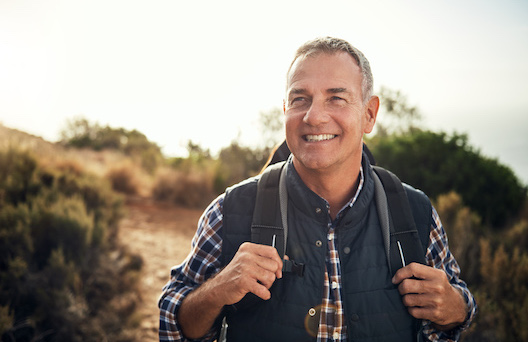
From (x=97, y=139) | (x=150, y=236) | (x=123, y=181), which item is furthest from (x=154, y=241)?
(x=97, y=139)

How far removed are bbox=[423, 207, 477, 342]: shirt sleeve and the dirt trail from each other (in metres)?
3.18

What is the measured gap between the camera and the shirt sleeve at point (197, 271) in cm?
178

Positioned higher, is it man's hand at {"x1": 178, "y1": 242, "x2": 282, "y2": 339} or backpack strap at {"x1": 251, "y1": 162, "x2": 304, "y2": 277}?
backpack strap at {"x1": 251, "y1": 162, "x2": 304, "y2": 277}

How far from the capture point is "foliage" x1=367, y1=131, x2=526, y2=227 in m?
6.10

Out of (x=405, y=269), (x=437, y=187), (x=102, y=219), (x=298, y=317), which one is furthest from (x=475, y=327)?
(x=102, y=219)

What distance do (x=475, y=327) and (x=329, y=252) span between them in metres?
2.74

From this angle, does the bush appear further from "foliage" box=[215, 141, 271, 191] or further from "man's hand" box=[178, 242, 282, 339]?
"man's hand" box=[178, 242, 282, 339]

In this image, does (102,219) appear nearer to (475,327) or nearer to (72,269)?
(72,269)

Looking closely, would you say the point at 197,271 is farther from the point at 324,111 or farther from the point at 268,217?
the point at 324,111

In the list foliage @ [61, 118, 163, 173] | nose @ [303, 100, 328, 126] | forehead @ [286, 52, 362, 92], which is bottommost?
nose @ [303, 100, 328, 126]

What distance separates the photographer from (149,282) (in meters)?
5.24

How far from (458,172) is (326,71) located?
5.67 m

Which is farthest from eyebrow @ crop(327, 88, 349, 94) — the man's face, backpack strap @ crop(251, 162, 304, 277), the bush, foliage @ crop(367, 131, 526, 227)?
the bush

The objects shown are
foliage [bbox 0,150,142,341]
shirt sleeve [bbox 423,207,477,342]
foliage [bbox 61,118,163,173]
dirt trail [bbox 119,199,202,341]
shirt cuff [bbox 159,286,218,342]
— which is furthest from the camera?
foliage [bbox 61,118,163,173]
